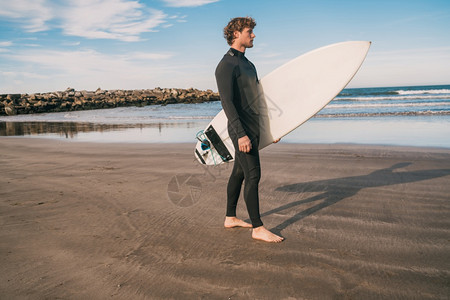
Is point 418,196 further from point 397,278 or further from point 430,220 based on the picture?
point 397,278

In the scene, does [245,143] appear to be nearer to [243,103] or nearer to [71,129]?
[243,103]

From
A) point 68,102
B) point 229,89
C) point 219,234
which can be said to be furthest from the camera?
point 68,102

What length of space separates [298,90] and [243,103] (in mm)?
1109

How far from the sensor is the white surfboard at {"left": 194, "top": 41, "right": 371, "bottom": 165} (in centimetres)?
363

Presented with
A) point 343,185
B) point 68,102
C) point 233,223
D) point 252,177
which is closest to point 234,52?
point 252,177

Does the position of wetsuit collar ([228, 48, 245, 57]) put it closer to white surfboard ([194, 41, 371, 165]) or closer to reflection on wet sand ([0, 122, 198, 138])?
white surfboard ([194, 41, 371, 165])

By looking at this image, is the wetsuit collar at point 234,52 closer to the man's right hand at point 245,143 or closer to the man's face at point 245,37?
the man's face at point 245,37

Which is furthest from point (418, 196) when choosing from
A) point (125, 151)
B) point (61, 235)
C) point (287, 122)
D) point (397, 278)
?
point (125, 151)

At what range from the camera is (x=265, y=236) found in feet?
9.60

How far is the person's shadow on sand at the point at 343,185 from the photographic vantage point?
386 centimetres

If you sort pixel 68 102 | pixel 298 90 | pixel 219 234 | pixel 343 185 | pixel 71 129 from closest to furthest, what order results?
pixel 219 234 < pixel 298 90 < pixel 343 185 < pixel 71 129 < pixel 68 102

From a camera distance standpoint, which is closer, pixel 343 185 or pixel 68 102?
pixel 343 185

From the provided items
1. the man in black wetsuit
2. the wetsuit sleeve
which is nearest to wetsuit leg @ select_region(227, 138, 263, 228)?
the man in black wetsuit

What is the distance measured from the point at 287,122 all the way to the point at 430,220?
5.37 feet
